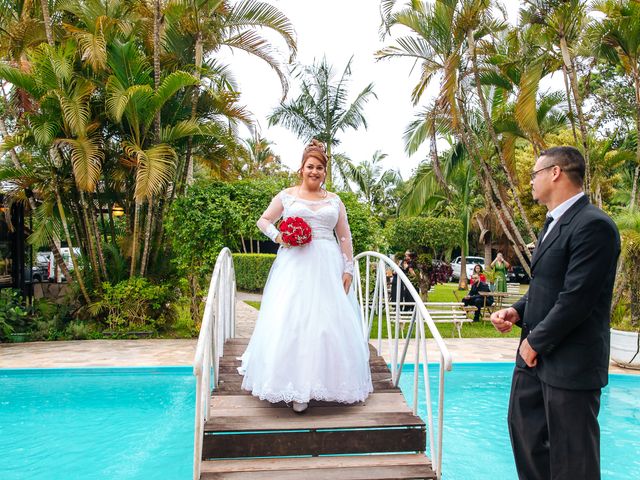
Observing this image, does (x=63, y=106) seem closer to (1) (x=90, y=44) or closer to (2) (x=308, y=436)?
(1) (x=90, y=44)

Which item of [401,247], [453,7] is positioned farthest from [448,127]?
[401,247]

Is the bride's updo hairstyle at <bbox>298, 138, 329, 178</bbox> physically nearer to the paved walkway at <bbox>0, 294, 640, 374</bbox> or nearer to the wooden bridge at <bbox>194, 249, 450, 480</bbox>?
the wooden bridge at <bbox>194, 249, 450, 480</bbox>

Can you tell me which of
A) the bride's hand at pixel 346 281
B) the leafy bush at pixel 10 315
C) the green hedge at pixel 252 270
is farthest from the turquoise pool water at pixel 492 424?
the green hedge at pixel 252 270

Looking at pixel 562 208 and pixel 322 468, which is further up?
pixel 562 208

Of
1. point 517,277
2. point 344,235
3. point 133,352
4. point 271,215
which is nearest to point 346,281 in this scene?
point 344,235

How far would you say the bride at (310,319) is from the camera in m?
3.69

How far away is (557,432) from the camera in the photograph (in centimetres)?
266

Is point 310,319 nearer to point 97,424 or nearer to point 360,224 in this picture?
point 97,424

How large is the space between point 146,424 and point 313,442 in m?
3.60

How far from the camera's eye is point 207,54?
1197 cm

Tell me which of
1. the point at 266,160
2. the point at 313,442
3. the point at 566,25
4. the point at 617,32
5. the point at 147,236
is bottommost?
the point at 313,442

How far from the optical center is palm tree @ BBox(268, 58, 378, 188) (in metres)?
21.4

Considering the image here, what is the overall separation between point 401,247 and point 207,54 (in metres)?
7.83

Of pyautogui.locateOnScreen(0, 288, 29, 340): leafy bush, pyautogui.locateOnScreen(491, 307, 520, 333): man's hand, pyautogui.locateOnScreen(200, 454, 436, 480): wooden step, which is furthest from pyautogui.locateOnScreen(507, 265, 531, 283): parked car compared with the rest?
pyautogui.locateOnScreen(491, 307, 520, 333): man's hand
